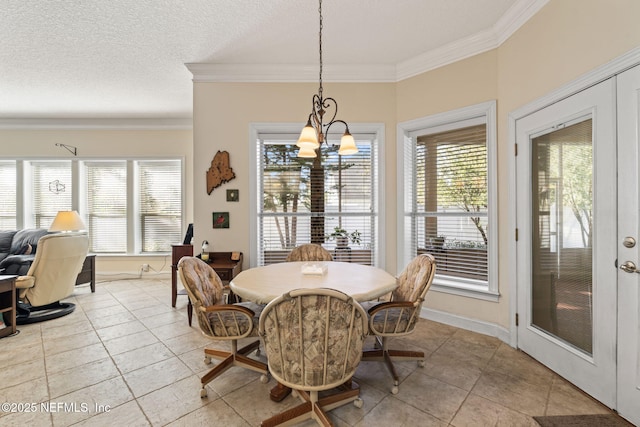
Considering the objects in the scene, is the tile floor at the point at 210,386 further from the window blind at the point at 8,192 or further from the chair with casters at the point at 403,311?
the window blind at the point at 8,192

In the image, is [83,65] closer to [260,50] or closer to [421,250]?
[260,50]

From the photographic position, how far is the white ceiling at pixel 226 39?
236 centimetres

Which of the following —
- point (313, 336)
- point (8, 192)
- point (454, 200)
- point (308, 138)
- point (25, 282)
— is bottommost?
point (25, 282)

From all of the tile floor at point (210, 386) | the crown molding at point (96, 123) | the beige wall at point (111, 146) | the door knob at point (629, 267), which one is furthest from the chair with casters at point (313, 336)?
the crown molding at point (96, 123)

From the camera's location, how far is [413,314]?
190 centimetres

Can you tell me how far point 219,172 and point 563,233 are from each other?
11.1ft

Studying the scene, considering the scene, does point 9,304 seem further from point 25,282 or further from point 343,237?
point 343,237

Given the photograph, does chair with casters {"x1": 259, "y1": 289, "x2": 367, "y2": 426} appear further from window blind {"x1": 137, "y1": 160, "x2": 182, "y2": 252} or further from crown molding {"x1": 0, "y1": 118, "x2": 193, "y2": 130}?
crown molding {"x1": 0, "y1": 118, "x2": 193, "y2": 130}

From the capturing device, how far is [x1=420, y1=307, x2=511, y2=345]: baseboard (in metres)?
2.62

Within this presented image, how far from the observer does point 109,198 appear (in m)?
5.16

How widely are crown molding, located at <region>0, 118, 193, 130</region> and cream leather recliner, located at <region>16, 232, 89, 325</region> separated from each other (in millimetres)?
2486

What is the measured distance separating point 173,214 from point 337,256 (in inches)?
140

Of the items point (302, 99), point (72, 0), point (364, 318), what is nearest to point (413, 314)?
point (364, 318)

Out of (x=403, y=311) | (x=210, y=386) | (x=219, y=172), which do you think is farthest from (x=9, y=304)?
(x=403, y=311)
